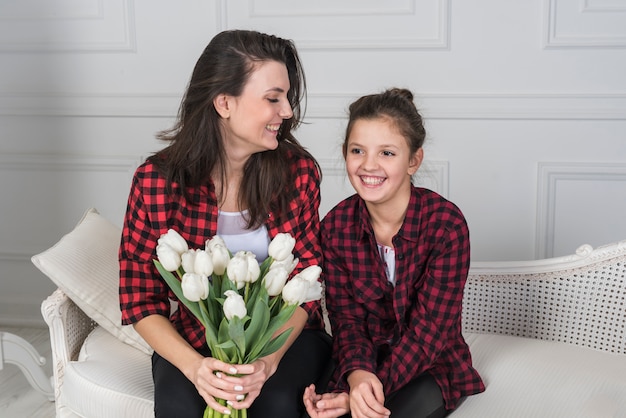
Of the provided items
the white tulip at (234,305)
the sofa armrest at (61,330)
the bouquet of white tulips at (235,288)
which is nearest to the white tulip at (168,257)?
the bouquet of white tulips at (235,288)

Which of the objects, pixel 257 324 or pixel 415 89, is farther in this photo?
pixel 415 89

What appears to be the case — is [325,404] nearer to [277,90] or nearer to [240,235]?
[240,235]

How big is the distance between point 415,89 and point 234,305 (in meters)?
1.71

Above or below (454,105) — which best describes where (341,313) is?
below

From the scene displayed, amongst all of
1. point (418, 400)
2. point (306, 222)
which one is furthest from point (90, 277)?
point (418, 400)

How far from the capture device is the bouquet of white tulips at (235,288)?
1.42 metres

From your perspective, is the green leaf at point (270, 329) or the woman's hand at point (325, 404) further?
the woman's hand at point (325, 404)

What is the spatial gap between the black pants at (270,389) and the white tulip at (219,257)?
0.39 meters

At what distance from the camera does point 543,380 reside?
1961 mm

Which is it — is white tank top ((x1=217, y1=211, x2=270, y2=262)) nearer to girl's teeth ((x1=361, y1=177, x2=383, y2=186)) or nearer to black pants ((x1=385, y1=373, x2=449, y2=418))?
girl's teeth ((x1=361, y1=177, x2=383, y2=186))

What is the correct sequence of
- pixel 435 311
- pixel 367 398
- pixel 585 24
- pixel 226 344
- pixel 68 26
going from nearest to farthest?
pixel 226 344 → pixel 367 398 → pixel 435 311 → pixel 585 24 → pixel 68 26

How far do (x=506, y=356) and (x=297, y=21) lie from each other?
1.50 m

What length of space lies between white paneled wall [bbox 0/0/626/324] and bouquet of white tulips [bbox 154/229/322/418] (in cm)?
154

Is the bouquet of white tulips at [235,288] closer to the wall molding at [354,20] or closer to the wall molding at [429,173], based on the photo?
the wall molding at [429,173]
